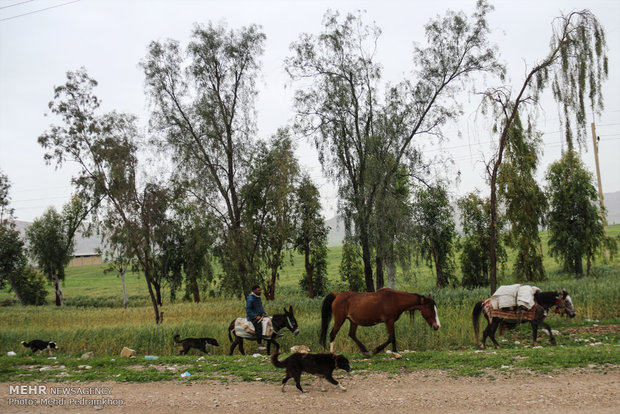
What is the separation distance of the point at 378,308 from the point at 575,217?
2811 centimetres

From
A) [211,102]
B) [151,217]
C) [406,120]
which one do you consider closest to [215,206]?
[151,217]

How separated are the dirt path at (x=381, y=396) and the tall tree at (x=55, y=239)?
1520 inches

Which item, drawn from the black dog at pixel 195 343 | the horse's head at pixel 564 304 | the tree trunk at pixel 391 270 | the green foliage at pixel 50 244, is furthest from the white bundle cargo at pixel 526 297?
the green foliage at pixel 50 244

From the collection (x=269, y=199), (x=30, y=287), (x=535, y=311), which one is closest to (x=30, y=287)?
(x=30, y=287)

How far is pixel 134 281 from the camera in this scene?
8375cm

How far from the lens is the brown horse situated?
1091 cm

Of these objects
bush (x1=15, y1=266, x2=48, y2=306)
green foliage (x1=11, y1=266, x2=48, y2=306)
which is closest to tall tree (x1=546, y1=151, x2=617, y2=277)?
green foliage (x1=11, y1=266, x2=48, y2=306)

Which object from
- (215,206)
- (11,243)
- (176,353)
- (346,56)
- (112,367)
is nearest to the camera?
(112,367)

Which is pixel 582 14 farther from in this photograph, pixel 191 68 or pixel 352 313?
pixel 191 68

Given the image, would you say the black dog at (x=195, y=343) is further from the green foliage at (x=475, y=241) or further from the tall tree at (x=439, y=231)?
the green foliage at (x=475, y=241)

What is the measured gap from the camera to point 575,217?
32875 millimetres

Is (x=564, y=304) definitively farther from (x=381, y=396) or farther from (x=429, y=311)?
(x=381, y=396)

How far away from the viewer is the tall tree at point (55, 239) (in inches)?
1736

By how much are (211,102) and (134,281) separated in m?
67.0
